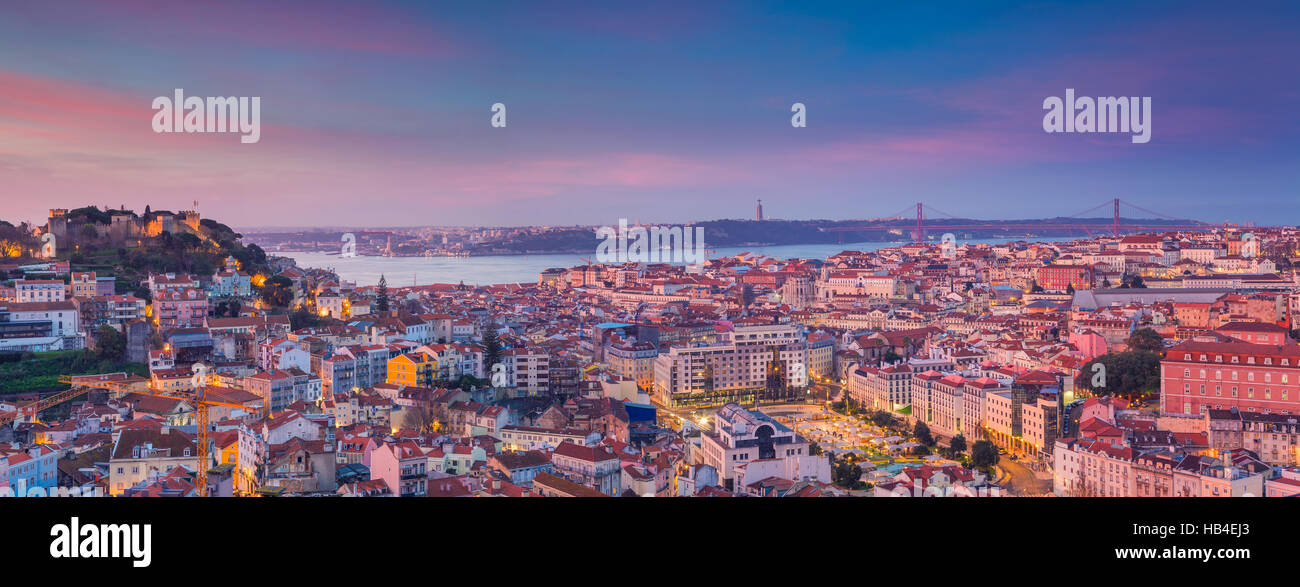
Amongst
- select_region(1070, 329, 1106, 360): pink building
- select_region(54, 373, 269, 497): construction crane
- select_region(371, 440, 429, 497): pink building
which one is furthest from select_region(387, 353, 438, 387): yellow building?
select_region(1070, 329, 1106, 360): pink building

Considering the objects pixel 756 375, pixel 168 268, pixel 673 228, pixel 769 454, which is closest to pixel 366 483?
pixel 769 454

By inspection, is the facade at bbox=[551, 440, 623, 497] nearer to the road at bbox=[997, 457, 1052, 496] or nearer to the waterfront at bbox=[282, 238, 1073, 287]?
the road at bbox=[997, 457, 1052, 496]

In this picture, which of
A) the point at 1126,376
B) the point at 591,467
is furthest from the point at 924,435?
the point at 591,467

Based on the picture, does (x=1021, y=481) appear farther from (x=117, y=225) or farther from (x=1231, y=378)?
(x=117, y=225)

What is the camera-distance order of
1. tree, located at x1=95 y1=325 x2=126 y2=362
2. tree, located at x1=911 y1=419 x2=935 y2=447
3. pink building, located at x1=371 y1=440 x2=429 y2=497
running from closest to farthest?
pink building, located at x1=371 y1=440 x2=429 y2=497 < tree, located at x1=911 y1=419 x2=935 y2=447 < tree, located at x1=95 y1=325 x2=126 y2=362

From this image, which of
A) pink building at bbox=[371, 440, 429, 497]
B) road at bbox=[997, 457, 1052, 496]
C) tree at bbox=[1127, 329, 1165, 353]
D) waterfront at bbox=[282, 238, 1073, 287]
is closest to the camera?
pink building at bbox=[371, 440, 429, 497]
